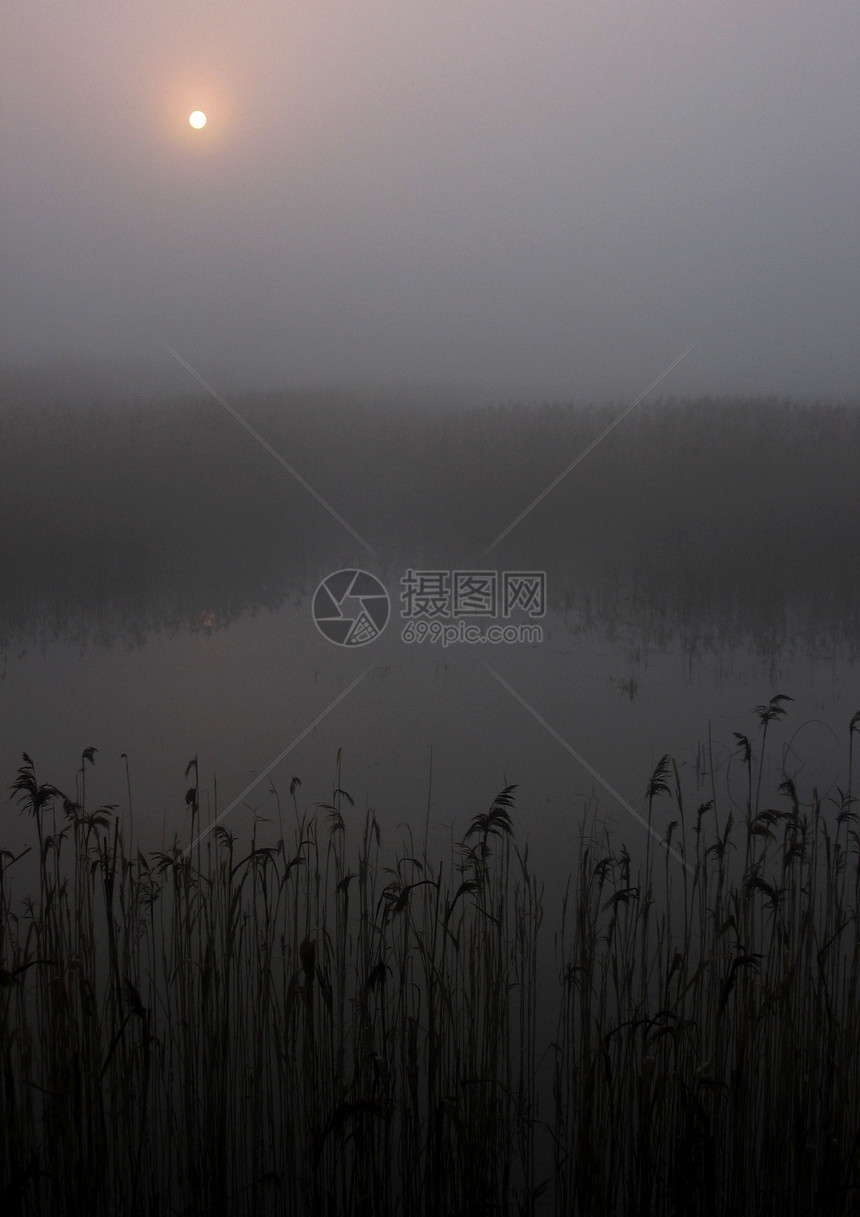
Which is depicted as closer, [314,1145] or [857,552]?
[314,1145]

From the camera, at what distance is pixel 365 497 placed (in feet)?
5.71

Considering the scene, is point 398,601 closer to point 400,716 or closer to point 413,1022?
point 400,716

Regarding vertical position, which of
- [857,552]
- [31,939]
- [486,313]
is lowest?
[31,939]

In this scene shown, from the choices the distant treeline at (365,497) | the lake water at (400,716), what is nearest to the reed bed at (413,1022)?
the lake water at (400,716)

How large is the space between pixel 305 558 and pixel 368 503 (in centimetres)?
15

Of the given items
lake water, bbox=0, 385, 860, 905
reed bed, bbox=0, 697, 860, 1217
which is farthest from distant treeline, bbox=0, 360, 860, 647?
reed bed, bbox=0, 697, 860, 1217

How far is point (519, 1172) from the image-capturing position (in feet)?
5.74

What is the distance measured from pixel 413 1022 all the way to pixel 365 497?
949 millimetres

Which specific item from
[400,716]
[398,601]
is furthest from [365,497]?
[400,716]

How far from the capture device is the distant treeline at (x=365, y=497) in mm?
1728

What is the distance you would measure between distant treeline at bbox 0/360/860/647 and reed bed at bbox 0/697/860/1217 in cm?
35

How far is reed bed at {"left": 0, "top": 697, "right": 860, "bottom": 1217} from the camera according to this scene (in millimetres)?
1725

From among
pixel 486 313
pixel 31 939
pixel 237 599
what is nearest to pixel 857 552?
pixel 486 313

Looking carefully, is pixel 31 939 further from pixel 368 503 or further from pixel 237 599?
pixel 368 503
